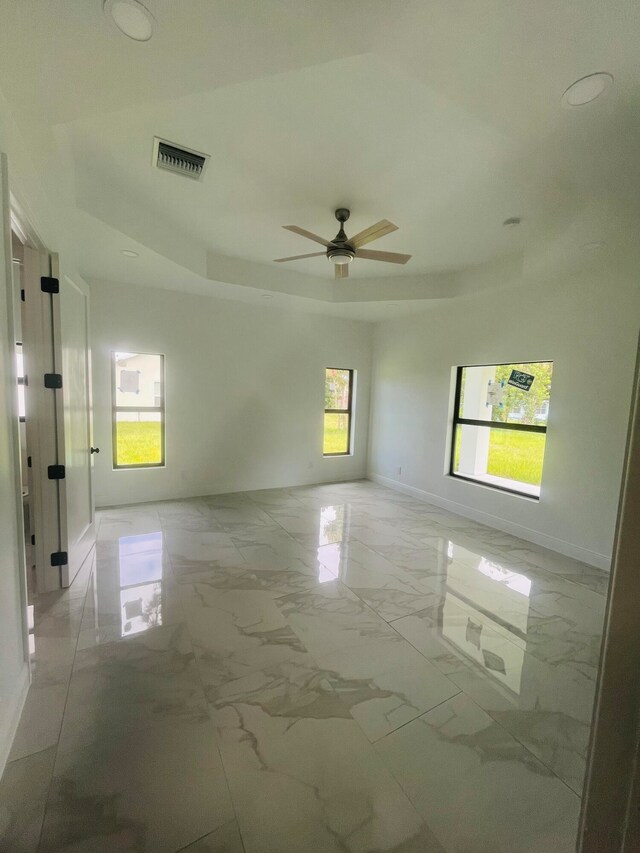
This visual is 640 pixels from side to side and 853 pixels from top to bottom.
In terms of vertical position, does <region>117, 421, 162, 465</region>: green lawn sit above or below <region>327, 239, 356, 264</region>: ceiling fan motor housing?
below

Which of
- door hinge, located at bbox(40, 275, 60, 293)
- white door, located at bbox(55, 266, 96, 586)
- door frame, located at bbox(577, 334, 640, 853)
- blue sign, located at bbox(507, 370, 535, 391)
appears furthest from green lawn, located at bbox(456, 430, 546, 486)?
door hinge, located at bbox(40, 275, 60, 293)

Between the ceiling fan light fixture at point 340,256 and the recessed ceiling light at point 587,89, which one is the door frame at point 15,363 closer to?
the ceiling fan light fixture at point 340,256

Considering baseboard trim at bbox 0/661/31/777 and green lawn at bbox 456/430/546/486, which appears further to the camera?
green lawn at bbox 456/430/546/486

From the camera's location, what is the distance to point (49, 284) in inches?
96.7

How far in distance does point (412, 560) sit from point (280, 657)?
171 cm

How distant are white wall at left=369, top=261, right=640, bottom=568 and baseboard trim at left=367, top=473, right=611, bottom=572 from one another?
11mm

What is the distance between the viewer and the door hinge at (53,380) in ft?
8.14

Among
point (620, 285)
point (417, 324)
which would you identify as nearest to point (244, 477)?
point (417, 324)

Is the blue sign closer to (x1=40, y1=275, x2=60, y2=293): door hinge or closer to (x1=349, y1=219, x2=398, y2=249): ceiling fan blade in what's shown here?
(x1=349, y1=219, x2=398, y2=249): ceiling fan blade

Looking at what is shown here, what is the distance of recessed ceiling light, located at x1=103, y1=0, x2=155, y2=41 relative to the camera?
1324 millimetres

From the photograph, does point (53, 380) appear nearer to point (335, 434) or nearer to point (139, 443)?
point (139, 443)

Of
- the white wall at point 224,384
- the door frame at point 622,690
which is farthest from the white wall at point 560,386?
the door frame at point 622,690

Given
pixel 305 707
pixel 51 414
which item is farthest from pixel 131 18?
pixel 305 707

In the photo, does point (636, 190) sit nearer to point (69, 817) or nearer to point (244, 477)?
point (69, 817)
